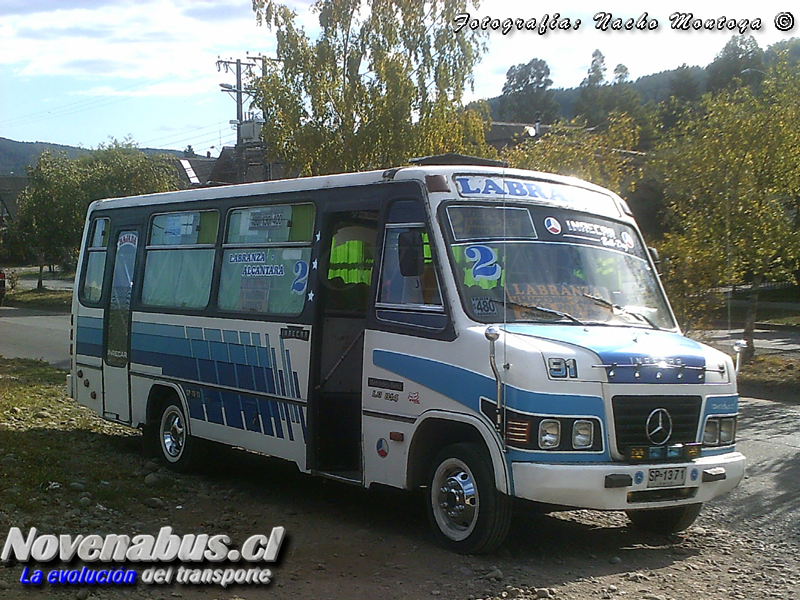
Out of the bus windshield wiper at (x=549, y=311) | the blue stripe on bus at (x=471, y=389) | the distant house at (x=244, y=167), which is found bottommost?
the blue stripe on bus at (x=471, y=389)

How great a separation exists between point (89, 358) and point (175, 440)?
2060 mm

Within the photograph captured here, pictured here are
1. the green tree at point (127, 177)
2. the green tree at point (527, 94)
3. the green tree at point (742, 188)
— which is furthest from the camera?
the green tree at point (527, 94)

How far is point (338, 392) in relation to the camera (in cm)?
830

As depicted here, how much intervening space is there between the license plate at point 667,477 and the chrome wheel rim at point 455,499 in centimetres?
116

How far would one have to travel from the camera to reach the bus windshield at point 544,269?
7.03 metres

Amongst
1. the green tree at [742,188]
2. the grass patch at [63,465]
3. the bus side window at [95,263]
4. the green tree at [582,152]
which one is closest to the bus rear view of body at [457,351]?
the grass patch at [63,465]

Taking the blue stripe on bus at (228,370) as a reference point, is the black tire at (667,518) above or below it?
below

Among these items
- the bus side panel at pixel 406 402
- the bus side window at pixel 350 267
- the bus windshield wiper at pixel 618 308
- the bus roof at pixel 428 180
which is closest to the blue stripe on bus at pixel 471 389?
the bus side panel at pixel 406 402

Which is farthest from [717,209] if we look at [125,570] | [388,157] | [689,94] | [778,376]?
[689,94]

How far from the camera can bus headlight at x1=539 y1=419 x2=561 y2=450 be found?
628 centimetres

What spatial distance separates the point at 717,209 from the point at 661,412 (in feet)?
41.1

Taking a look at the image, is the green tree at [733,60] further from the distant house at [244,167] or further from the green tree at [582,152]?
the green tree at [582,152]

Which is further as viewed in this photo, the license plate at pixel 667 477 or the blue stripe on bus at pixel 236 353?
the blue stripe on bus at pixel 236 353

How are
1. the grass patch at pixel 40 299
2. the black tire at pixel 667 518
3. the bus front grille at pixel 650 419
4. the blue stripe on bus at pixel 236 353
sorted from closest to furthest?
the bus front grille at pixel 650 419 → the black tire at pixel 667 518 → the blue stripe on bus at pixel 236 353 → the grass patch at pixel 40 299
